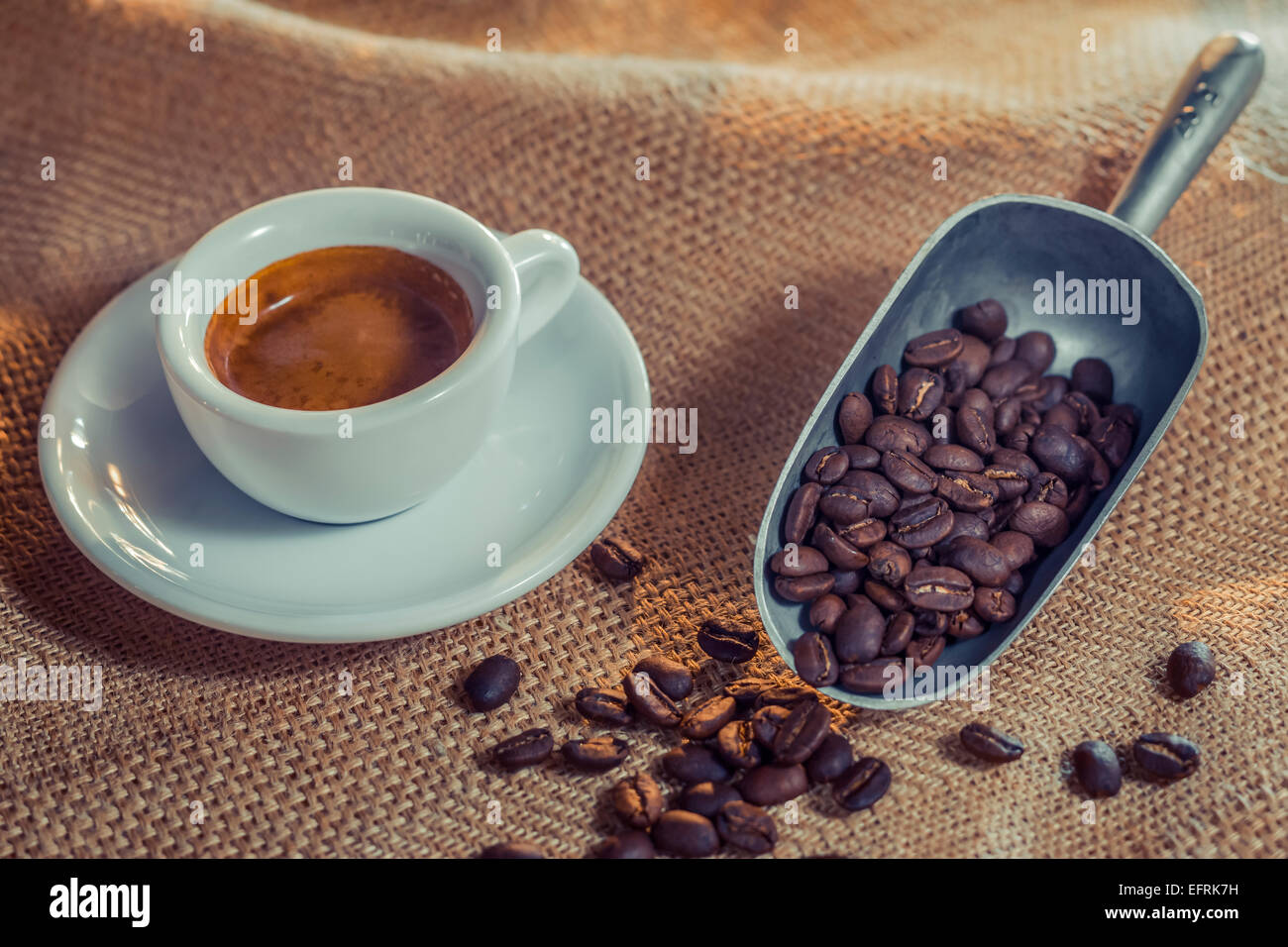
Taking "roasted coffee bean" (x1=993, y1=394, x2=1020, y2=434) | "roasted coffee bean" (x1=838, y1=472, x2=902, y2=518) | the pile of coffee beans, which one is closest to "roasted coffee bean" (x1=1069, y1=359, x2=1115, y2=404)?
the pile of coffee beans

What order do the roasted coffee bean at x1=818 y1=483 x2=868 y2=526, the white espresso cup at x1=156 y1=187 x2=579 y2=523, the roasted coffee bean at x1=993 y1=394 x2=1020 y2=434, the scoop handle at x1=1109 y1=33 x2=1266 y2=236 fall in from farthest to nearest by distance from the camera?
the scoop handle at x1=1109 y1=33 x2=1266 y2=236 < the roasted coffee bean at x1=993 y1=394 x2=1020 y2=434 < the roasted coffee bean at x1=818 y1=483 x2=868 y2=526 < the white espresso cup at x1=156 y1=187 x2=579 y2=523

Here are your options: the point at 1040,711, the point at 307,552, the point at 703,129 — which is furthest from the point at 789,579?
the point at 703,129

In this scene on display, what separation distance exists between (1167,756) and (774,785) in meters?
0.37

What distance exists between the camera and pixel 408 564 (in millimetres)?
1020

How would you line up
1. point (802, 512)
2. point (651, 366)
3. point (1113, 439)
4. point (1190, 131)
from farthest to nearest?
point (651, 366)
point (1190, 131)
point (1113, 439)
point (802, 512)

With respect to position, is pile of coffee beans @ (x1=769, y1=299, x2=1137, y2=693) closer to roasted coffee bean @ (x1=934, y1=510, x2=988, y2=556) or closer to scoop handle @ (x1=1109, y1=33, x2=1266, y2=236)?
roasted coffee bean @ (x1=934, y1=510, x2=988, y2=556)

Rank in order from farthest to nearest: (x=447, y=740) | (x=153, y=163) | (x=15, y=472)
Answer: (x=153, y=163), (x=15, y=472), (x=447, y=740)

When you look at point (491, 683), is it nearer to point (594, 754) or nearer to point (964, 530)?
point (594, 754)

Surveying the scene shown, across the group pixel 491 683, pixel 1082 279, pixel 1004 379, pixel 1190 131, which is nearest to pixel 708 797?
pixel 491 683

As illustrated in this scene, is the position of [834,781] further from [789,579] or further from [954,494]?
[954,494]

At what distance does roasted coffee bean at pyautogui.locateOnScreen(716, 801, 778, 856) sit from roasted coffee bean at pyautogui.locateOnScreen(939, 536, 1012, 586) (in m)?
0.29

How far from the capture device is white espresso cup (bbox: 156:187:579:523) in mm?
916

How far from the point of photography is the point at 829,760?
38.4 inches
